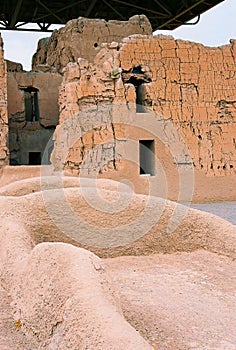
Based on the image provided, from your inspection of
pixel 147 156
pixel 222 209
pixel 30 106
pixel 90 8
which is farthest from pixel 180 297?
pixel 90 8

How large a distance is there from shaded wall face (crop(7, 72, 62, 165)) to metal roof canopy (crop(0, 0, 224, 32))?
6.06m

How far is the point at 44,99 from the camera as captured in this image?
12.8 m

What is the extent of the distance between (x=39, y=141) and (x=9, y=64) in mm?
2913

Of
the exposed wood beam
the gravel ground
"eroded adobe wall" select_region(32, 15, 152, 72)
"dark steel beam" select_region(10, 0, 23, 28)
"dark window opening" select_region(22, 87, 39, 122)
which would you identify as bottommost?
the gravel ground

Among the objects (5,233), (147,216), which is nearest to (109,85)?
(147,216)

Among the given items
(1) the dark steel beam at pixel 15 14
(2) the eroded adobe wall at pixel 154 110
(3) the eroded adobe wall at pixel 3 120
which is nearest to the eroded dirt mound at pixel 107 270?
(2) the eroded adobe wall at pixel 154 110

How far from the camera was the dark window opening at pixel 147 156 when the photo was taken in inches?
452

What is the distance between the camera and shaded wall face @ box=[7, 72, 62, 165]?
12445 millimetres

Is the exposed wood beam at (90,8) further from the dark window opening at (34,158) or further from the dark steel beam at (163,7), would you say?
the dark window opening at (34,158)

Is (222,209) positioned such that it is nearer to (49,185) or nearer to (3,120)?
(3,120)

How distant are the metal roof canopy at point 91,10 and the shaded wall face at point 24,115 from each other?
6.06 metres

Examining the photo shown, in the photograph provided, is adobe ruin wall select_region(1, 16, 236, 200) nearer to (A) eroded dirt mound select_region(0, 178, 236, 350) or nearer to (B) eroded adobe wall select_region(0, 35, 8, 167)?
(B) eroded adobe wall select_region(0, 35, 8, 167)

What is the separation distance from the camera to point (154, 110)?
37.1ft

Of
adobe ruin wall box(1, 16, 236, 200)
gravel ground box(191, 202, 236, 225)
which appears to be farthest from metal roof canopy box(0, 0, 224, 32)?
gravel ground box(191, 202, 236, 225)
